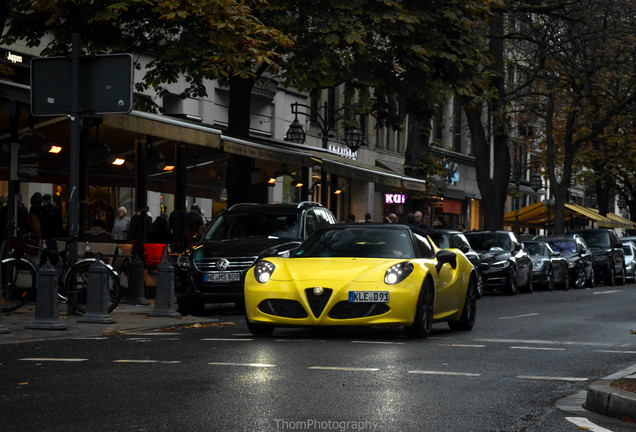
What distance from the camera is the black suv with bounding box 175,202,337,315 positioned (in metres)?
18.2

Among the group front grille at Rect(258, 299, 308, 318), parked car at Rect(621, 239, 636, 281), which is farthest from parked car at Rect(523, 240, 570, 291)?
front grille at Rect(258, 299, 308, 318)

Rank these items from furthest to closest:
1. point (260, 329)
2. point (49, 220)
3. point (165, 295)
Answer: point (49, 220) < point (165, 295) < point (260, 329)

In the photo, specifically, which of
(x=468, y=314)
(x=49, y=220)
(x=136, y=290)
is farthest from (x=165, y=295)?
(x=49, y=220)

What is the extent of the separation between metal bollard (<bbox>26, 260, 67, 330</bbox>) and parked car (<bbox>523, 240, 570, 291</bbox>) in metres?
19.9

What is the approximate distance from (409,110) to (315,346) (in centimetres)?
1420

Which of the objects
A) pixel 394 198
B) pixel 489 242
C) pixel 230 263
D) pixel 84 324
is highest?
pixel 394 198

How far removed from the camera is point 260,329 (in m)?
14.1

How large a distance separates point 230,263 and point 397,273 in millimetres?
5077

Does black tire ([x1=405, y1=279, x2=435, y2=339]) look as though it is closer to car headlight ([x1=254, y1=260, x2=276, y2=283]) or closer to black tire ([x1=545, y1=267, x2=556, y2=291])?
car headlight ([x1=254, y1=260, x2=276, y2=283])

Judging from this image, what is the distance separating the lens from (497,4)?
84.7 feet

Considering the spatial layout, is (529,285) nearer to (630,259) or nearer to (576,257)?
(576,257)

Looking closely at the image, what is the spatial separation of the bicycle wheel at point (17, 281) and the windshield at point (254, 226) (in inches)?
151

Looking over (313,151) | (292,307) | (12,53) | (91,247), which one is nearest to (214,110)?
(313,151)

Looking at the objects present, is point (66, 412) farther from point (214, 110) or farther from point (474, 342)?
point (214, 110)
